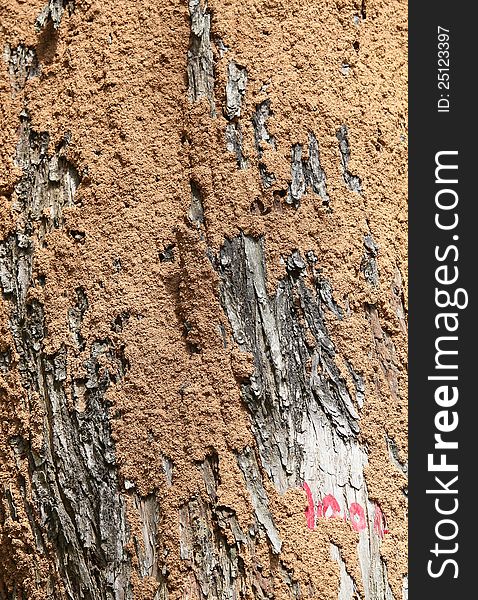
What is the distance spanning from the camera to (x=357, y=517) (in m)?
1.98

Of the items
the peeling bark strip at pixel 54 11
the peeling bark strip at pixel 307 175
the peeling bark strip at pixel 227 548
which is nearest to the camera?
the peeling bark strip at pixel 227 548

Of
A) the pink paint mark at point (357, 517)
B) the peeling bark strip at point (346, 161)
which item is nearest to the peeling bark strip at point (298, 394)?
the pink paint mark at point (357, 517)

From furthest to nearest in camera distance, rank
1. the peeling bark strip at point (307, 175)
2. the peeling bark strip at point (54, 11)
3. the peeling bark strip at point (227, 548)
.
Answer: the peeling bark strip at point (54, 11), the peeling bark strip at point (307, 175), the peeling bark strip at point (227, 548)

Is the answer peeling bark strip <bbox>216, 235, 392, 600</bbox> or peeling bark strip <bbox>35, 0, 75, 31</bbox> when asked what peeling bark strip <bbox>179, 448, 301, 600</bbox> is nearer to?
peeling bark strip <bbox>216, 235, 392, 600</bbox>

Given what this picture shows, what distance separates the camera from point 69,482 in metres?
2.02

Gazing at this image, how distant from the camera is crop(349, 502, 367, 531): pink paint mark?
197 centimetres

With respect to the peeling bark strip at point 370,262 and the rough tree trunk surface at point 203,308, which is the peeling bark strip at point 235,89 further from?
the peeling bark strip at point 370,262

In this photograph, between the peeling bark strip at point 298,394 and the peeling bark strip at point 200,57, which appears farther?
the peeling bark strip at point 200,57

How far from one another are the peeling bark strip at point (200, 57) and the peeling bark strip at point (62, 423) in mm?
404

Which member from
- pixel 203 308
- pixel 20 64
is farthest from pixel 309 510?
pixel 20 64

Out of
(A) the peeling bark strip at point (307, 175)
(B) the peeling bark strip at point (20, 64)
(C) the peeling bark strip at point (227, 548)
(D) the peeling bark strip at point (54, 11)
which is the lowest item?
(C) the peeling bark strip at point (227, 548)

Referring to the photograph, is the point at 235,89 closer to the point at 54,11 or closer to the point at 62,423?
the point at 54,11

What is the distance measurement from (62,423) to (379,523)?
861 millimetres

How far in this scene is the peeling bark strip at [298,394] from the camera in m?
1.96
